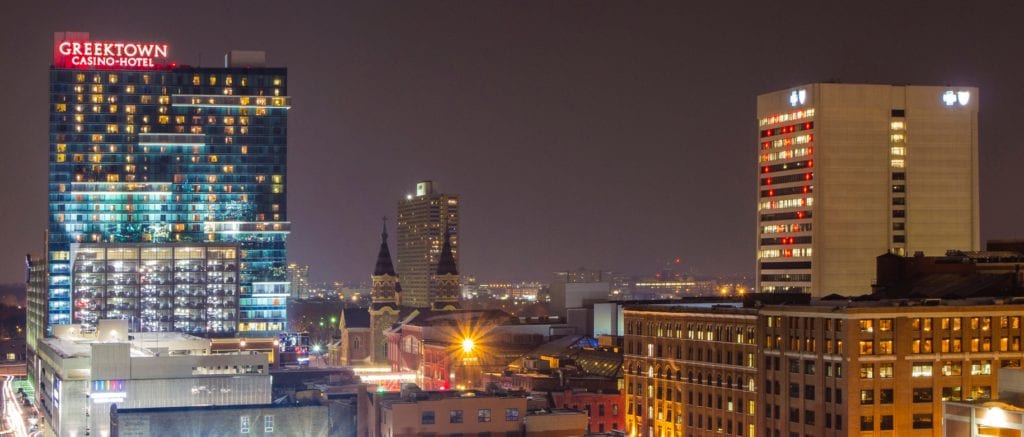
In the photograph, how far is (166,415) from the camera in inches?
5477

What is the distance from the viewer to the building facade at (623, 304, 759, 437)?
16050cm

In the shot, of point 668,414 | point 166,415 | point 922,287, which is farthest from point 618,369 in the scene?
point 166,415

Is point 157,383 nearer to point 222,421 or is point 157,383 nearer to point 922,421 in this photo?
point 222,421

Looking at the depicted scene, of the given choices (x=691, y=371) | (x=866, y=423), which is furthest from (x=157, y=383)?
(x=866, y=423)

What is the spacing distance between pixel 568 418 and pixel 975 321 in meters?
39.2

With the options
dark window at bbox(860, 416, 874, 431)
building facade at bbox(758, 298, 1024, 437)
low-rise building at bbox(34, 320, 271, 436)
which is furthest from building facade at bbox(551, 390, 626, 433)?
dark window at bbox(860, 416, 874, 431)

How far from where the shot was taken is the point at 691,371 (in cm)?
17038

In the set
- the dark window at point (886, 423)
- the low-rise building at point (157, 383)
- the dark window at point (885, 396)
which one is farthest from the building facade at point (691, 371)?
the low-rise building at point (157, 383)

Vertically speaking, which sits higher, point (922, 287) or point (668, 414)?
point (922, 287)

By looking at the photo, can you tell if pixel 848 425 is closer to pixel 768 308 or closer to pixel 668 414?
pixel 768 308

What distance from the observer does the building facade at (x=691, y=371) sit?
6319 inches

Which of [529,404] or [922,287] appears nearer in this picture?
[529,404]

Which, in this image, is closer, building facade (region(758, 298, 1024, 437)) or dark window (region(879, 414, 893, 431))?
dark window (region(879, 414, 893, 431))

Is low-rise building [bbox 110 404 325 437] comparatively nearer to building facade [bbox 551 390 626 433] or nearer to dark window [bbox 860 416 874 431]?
building facade [bbox 551 390 626 433]
